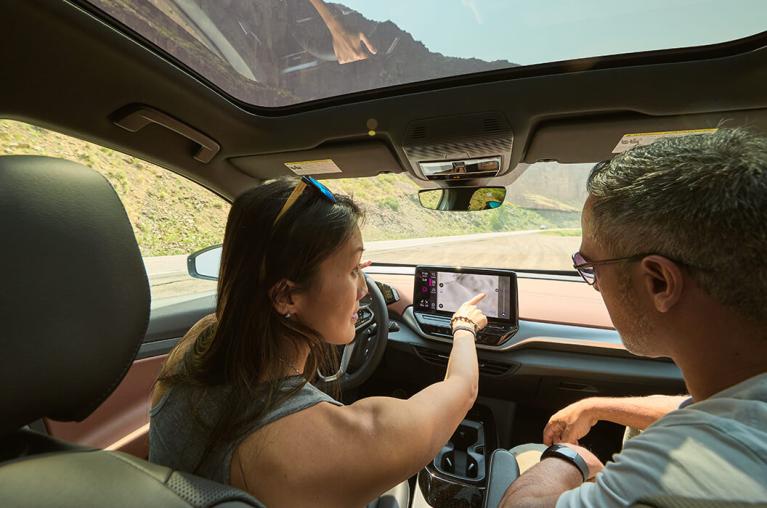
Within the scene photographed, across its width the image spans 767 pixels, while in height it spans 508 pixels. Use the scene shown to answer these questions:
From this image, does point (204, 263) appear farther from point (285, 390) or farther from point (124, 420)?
point (285, 390)

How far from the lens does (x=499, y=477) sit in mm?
1575

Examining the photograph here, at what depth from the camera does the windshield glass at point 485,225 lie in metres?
2.59

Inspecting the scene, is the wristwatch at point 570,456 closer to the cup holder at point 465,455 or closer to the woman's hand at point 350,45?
the cup holder at point 465,455

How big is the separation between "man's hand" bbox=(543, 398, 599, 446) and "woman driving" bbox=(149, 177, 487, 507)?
572 mm

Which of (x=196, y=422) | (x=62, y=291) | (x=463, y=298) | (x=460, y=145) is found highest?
(x=460, y=145)

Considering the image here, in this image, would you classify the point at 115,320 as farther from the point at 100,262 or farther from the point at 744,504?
the point at 744,504

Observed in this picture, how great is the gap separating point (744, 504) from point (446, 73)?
6.35 feet

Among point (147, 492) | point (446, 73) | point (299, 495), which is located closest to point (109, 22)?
→ point (446, 73)

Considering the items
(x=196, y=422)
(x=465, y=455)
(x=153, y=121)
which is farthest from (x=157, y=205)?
(x=465, y=455)

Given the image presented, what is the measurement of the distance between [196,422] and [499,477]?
4.40 feet

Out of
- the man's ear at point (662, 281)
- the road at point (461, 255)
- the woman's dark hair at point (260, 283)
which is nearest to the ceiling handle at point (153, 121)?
the road at point (461, 255)

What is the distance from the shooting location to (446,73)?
6.20 ft

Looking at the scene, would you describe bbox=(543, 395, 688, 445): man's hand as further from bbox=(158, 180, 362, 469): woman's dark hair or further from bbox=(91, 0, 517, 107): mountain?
bbox=(91, 0, 517, 107): mountain

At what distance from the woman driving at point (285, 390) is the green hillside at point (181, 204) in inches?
14.8
